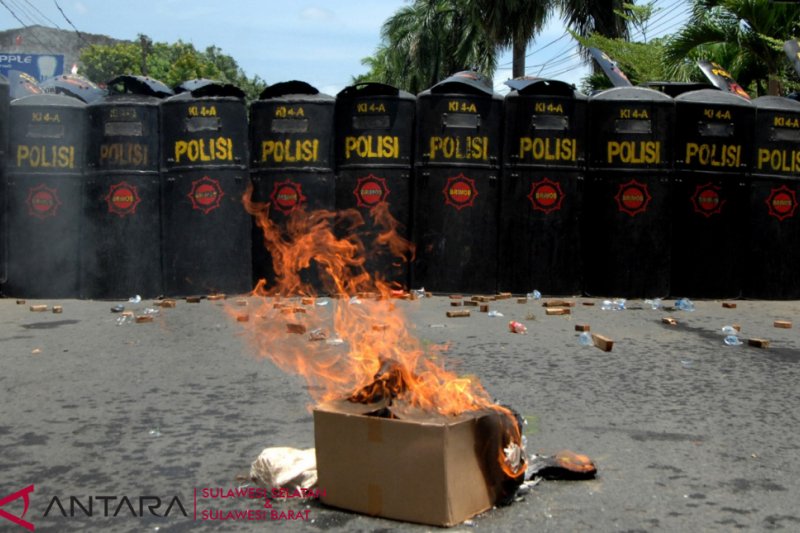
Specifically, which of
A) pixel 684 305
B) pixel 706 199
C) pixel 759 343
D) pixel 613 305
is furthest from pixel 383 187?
pixel 759 343

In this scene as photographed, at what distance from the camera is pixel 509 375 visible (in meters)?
5.72

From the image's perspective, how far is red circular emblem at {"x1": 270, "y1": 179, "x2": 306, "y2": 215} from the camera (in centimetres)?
965

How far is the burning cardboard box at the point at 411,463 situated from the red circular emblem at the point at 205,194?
21.7 ft

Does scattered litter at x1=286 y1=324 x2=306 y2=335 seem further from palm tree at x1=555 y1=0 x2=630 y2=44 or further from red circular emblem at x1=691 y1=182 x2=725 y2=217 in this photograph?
palm tree at x1=555 y1=0 x2=630 y2=44

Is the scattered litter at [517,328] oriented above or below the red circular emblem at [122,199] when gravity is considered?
below

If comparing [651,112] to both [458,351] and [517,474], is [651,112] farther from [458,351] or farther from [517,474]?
[517,474]

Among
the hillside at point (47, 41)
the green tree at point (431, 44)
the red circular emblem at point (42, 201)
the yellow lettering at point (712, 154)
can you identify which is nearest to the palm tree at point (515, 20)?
the green tree at point (431, 44)

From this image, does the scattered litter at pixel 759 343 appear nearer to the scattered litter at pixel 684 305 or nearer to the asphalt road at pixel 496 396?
the asphalt road at pixel 496 396

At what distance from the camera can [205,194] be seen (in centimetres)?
961

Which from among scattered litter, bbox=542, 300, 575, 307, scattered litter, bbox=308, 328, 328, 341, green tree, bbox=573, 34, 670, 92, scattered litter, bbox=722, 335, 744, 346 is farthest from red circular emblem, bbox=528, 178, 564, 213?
green tree, bbox=573, 34, 670, 92

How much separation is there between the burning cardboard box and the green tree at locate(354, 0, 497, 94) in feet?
100

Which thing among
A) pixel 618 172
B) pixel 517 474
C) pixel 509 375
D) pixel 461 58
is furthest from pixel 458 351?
pixel 461 58

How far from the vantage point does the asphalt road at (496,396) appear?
3.31 meters

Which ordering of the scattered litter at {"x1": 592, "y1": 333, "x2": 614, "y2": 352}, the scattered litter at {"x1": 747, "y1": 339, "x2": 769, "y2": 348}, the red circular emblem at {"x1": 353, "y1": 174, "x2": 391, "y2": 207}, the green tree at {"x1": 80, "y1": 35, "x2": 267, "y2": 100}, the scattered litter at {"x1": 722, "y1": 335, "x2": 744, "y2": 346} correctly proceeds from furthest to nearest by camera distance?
1. the green tree at {"x1": 80, "y1": 35, "x2": 267, "y2": 100}
2. the red circular emblem at {"x1": 353, "y1": 174, "x2": 391, "y2": 207}
3. the scattered litter at {"x1": 722, "y1": 335, "x2": 744, "y2": 346}
4. the scattered litter at {"x1": 747, "y1": 339, "x2": 769, "y2": 348}
5. the scattered litter at {"x1": 592, "y1": 333, "x2": 614, "y2": 352}
